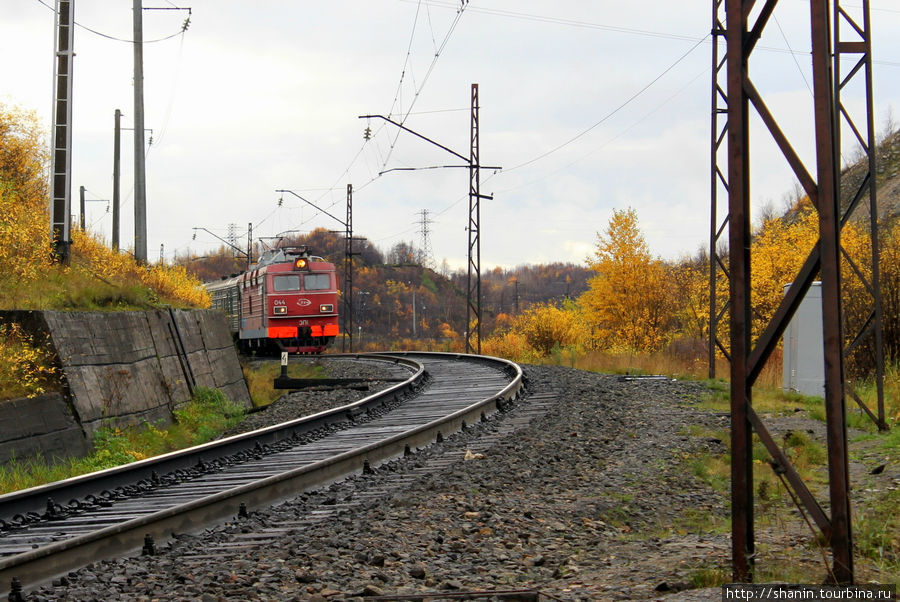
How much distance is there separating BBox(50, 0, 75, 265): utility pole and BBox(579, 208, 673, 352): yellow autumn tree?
2795 cm

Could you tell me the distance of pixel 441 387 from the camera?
18000mm

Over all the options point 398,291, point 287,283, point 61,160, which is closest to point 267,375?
point 287,283

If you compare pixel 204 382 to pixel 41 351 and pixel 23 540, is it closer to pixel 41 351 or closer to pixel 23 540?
pixel 41 351

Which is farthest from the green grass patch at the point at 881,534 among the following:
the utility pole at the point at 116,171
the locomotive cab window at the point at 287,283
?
the utility pole at the point at 116,171

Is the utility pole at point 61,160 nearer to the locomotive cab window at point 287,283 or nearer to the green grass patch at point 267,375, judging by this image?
the green grass patch at point 267,375

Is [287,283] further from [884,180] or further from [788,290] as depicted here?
[884,180]

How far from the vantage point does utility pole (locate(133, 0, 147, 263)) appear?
73.7ft

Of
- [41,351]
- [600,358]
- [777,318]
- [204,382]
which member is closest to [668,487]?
[777,318]

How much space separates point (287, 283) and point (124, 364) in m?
15.0

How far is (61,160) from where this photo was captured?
1614 cm

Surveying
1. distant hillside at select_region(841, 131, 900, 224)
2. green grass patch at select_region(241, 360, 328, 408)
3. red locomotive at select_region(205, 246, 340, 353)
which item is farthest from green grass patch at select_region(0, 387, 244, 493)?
distant hillside at select_region(841, 131, 900, 224)

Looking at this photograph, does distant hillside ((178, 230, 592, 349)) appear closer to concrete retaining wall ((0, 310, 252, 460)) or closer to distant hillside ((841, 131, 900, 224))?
distant hillside ((841, 131, 900, 224))

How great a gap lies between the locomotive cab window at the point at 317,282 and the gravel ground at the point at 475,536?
20270 mm

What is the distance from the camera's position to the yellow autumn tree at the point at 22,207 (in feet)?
45.3
